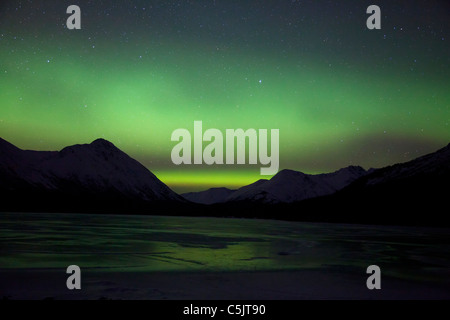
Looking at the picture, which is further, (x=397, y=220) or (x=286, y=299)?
(x=397, y=220)

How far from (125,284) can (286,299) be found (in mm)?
7552

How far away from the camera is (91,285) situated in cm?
1847

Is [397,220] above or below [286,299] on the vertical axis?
below

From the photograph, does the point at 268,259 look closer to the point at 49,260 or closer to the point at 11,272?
the point at 49,260
